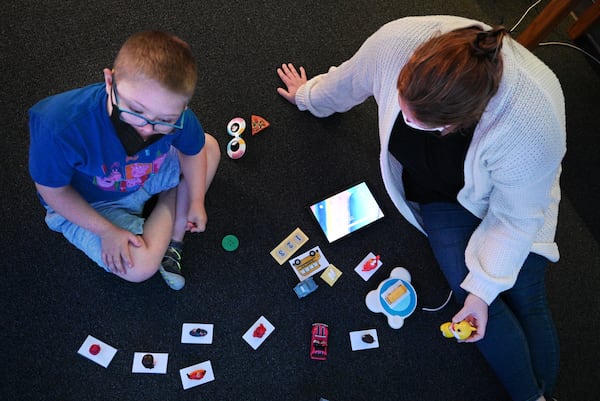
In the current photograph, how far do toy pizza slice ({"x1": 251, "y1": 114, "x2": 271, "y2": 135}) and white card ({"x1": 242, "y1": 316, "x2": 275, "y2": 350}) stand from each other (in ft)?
2.46

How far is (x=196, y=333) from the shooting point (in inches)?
63.6

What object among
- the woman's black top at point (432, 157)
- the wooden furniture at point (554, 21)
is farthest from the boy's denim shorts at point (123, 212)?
the wooden furniture at point (554, 21)

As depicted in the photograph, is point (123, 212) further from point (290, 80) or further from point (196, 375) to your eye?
point (290, 80)

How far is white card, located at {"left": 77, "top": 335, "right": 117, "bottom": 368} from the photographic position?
1.54 m

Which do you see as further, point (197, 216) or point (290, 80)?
point (290, 80)

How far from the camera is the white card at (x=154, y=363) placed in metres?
1.55

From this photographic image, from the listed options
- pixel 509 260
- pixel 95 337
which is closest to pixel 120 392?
pixel 95 337

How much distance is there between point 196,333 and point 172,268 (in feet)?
0.81

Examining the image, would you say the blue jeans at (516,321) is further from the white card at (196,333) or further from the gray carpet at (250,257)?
the white card at (196,333)

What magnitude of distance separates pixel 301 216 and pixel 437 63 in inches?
37.9

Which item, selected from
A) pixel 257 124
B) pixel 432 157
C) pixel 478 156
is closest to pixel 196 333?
pixel 257 124

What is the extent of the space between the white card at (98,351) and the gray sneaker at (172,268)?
0.29 m

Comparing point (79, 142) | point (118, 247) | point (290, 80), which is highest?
point (79, 142)

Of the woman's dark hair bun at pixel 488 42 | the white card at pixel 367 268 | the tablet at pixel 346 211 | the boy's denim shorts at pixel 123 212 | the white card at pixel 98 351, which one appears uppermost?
the woman's dark hair bun at pixel 488 42
